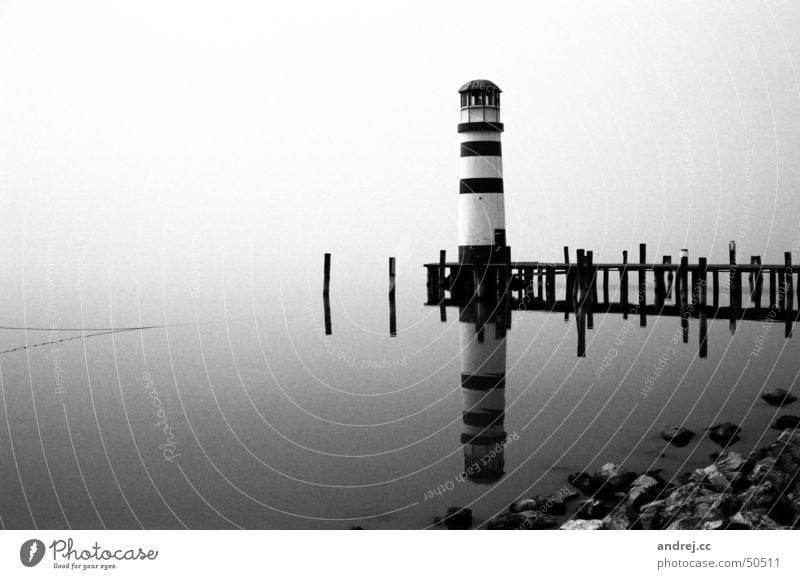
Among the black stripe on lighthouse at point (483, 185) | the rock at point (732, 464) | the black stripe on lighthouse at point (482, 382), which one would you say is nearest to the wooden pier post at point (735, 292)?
the black stripe on lighthouse at point (483, 185)

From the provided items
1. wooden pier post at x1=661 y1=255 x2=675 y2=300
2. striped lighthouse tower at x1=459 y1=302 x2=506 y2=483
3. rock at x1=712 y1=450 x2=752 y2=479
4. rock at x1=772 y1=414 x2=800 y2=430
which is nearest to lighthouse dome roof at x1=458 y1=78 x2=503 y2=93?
striped lighthouse tower at x1=459 y1=302 x2=506 y2=483

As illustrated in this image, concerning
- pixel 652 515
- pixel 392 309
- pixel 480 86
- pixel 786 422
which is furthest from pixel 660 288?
pixel 652 515

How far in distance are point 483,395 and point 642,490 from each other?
3538 millimetres

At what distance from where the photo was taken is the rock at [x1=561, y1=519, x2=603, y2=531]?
4297 millimetres

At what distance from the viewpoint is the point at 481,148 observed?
14.8 m

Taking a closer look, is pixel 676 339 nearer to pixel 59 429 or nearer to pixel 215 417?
pixel 215 417

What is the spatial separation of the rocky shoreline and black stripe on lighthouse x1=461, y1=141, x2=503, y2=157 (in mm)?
10283

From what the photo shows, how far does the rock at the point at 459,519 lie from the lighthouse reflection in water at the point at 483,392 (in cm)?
68

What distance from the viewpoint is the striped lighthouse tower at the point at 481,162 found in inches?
584

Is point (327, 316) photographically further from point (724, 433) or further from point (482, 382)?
point (724, 433)

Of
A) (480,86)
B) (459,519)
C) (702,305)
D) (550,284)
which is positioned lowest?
(459,519)
